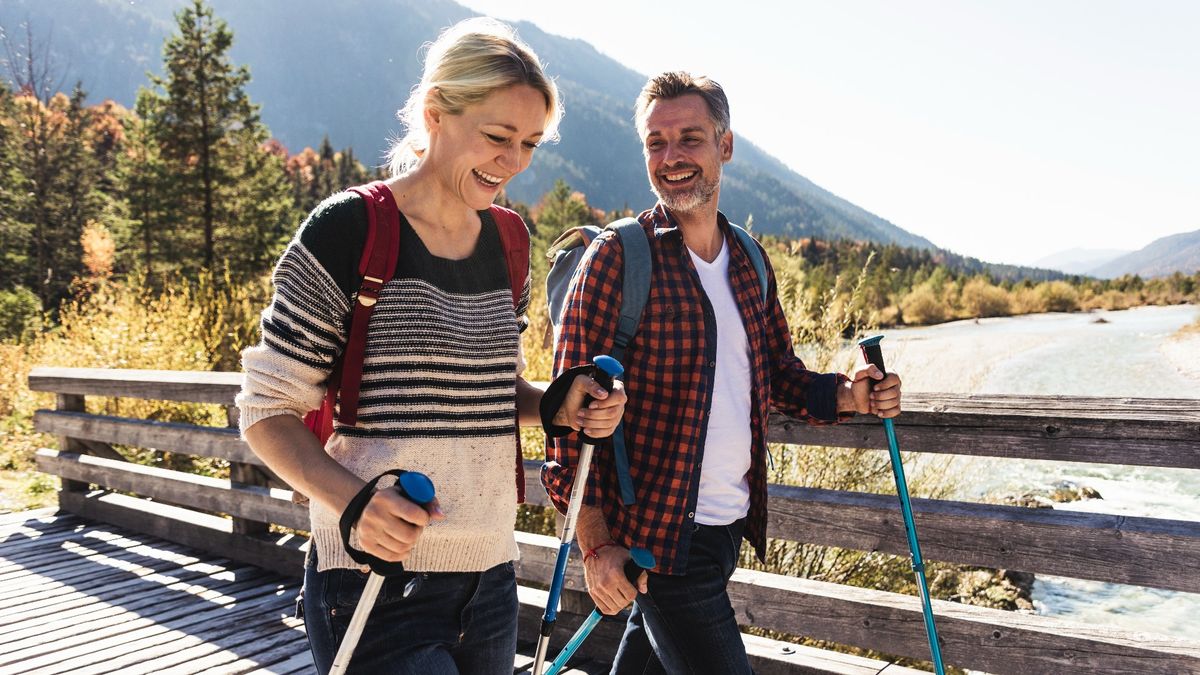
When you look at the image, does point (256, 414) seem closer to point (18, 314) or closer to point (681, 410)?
point (681, 410)

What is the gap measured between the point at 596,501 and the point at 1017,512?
4.50ft

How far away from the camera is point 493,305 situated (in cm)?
166

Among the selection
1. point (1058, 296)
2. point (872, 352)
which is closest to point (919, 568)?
point (872, 352)

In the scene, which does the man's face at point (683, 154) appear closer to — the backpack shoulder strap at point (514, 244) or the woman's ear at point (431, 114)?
the backpack shoulder strap at point (514, 244)

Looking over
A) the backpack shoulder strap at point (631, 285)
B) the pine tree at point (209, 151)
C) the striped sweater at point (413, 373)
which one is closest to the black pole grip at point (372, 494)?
the striped sweater at point (413, 373)

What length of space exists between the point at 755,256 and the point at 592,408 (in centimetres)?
86

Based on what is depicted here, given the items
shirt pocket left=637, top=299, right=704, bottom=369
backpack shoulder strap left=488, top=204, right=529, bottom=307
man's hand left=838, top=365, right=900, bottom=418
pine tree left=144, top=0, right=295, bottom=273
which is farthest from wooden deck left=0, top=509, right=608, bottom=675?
pine tree left=144, top=0, right=295, bottom=273

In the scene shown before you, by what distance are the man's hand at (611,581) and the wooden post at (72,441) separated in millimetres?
5304

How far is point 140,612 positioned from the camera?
4.09 meters

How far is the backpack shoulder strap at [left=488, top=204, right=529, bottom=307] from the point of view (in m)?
1.75

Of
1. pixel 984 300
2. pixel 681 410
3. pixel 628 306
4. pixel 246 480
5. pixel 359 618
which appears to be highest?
pixel 984 300

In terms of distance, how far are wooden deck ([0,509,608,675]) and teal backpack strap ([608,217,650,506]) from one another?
1644 millimetres

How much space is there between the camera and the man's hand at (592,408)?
168 centimetres

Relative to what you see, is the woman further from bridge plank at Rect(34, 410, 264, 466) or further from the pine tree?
the pine tree
